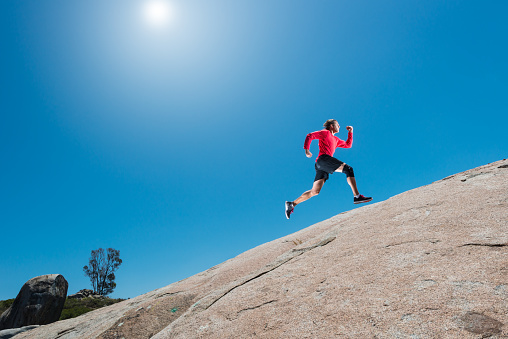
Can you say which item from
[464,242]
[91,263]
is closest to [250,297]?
[464,242]

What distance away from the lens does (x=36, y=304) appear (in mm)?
14336

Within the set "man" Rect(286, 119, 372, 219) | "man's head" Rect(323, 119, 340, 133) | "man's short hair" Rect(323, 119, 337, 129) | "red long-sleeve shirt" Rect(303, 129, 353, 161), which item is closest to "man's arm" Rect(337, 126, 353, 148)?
"man" Rect(286, 119, 372, 219)

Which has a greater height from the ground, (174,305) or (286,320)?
(174,305)

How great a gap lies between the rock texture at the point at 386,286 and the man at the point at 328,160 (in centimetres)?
149

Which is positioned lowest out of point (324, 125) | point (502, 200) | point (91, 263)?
point (502, 200)

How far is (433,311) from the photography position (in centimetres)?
200

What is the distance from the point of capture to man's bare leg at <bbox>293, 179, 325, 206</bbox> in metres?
6.82

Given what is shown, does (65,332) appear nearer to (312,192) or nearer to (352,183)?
(312,192)

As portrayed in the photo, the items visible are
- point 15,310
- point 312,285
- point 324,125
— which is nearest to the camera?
point 312,285

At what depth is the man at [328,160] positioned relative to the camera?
20.5 feet

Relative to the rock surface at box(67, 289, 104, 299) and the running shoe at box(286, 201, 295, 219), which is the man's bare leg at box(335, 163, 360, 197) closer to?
the running shoe at box(286, 201, 295, 219)

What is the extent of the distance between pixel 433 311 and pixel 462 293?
0.31m

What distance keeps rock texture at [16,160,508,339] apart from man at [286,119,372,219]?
4.88 ft

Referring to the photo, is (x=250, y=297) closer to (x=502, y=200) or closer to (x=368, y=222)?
(x=368, y=222)
